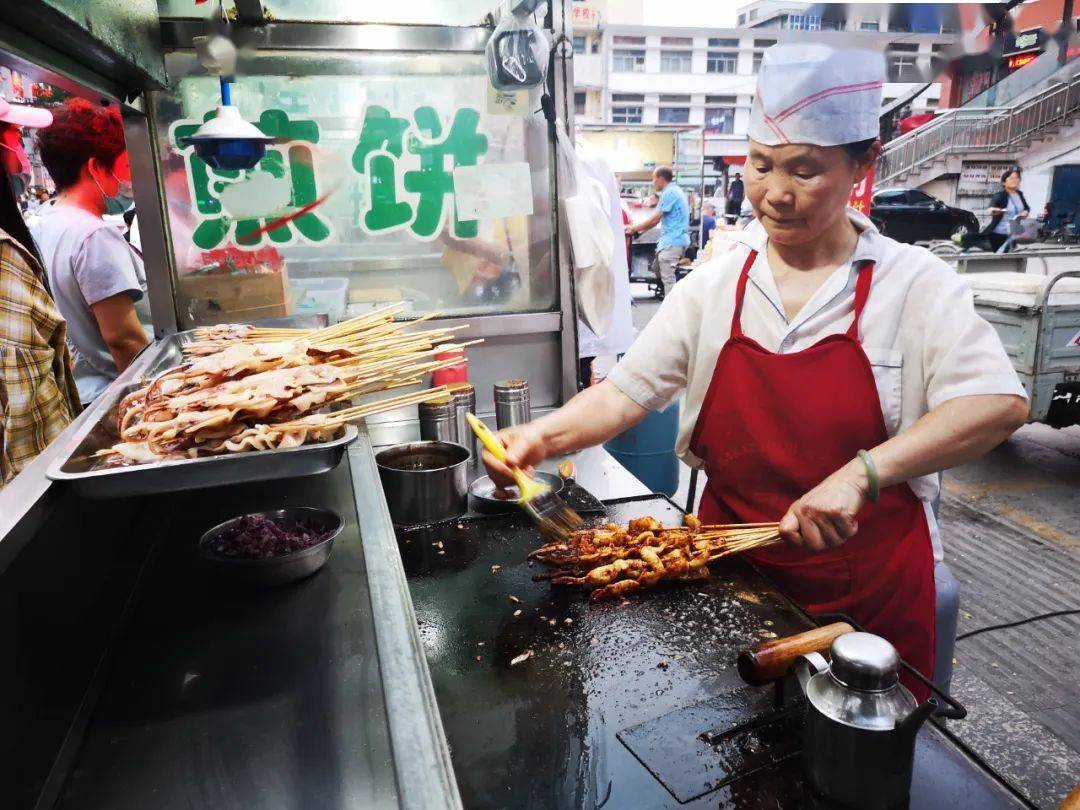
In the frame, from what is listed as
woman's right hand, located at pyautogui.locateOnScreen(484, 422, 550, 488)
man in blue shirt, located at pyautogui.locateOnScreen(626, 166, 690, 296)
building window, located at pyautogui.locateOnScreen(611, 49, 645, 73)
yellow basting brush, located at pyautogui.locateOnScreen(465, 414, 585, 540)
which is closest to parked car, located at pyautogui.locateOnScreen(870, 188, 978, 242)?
man in blue shirt, located at pyautogui.locateOnScreen(626, 166, 690, 296)

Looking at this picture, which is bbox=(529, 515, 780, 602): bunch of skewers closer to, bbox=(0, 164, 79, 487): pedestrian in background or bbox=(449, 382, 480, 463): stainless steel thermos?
bbox=(449, 382, 480, 463): stainless steel thermos

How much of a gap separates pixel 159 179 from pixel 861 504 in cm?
334

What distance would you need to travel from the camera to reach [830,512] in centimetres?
189

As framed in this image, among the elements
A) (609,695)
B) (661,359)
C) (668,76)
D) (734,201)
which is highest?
(668,76)

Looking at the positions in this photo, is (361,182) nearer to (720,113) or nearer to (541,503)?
(541,503)

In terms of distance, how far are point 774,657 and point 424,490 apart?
1369 mm

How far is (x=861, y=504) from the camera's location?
6.34 feet

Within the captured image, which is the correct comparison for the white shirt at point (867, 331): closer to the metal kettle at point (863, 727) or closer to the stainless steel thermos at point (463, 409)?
the stainless steel thermos at point (463, 409)

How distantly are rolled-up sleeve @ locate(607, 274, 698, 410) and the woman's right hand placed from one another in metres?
0.37

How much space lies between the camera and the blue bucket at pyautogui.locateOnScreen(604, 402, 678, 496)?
4.34 m

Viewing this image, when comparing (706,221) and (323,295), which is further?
(706,221)

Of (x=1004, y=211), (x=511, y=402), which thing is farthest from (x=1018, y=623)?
(x=1004, y=211)

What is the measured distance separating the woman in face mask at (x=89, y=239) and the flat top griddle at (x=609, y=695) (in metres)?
2.34

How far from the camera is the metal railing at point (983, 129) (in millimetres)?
23578
